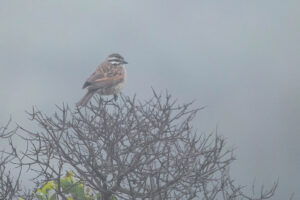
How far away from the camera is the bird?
1473cm

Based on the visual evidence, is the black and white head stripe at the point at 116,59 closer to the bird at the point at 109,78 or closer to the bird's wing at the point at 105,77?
the bird at the point at 109,78

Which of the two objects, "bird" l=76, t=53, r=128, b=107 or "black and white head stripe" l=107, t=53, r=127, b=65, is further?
"black and white head stripe" l=107, t=53, r=127, b=65

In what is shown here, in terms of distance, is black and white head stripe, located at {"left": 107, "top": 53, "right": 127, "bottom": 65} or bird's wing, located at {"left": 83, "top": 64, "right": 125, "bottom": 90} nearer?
bird's wing, located at {"left": 83, "top": 64, "right": 125, "bottom": 90}

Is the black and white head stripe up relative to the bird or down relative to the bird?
up

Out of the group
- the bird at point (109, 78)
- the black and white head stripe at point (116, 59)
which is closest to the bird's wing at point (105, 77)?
the bird at point (109, 78)

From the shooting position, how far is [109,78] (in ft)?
51.4

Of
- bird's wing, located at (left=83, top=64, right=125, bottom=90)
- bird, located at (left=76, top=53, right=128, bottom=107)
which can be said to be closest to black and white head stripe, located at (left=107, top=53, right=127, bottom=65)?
bird, located at (left=76, top=53, right=128, bottom=107)

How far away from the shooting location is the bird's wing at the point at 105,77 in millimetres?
14750

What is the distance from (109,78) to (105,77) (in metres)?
0.16

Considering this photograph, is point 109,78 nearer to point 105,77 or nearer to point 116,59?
point 105,77

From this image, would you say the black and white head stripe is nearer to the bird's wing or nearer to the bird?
the bird

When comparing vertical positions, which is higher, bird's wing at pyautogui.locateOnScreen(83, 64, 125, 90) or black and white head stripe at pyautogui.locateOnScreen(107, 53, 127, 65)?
black and white head stripe at pyautogui.locateOnScreen(107, 53, 127, 65)

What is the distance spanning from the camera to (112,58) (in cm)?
1703

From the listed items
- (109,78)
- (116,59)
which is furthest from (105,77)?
(116,59)
